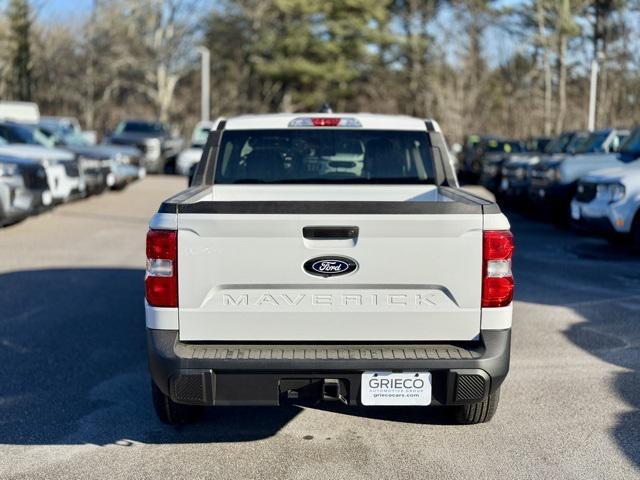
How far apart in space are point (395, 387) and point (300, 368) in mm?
474

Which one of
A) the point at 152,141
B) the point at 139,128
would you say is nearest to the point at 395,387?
the point at 152,141

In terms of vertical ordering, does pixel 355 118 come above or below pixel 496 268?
above

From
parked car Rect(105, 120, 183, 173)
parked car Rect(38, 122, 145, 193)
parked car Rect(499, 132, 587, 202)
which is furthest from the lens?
parked car Rect(105, 120, 183, 173)

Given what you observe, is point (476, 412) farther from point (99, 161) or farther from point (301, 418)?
point (99, 161)

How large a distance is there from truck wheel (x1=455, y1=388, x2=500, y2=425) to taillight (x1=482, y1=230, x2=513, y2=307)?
0.87 meters

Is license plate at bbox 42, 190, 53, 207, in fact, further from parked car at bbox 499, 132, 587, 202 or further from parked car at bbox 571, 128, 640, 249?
parked car at bbox 499, 132, 587, 202

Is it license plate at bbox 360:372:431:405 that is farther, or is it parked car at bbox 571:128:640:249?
parked car at bbox 571:128:640:249

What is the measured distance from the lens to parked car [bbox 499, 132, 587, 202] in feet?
54.1

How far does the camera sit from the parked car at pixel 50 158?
14.3 metres

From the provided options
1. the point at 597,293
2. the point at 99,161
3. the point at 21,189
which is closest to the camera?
the point at 597,293

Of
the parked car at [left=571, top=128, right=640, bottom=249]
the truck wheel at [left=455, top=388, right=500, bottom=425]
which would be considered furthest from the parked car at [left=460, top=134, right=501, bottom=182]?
the truck wheel at [left=455, top=388, right=500, bottom=425]

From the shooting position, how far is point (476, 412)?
477 centimetres

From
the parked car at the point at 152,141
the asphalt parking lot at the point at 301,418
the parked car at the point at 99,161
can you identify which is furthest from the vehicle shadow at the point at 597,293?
the parked car at the point at 152,141

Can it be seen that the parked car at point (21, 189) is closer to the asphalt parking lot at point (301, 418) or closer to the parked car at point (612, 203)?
the asphalt parking lot at point (301, 418)
